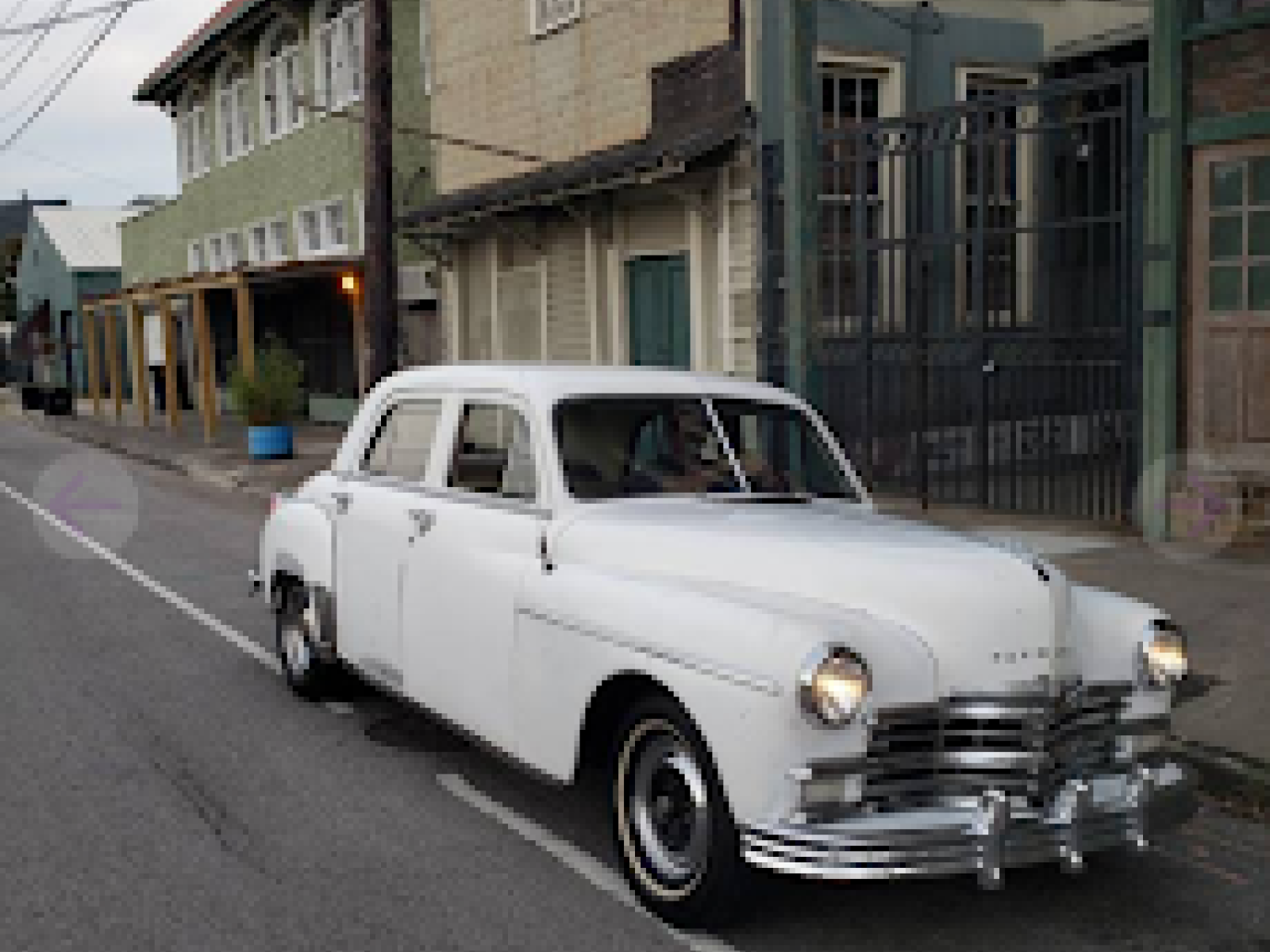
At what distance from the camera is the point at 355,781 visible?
5.61 metres

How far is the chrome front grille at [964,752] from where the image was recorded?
3793 millimetres

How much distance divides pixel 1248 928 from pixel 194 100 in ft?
115

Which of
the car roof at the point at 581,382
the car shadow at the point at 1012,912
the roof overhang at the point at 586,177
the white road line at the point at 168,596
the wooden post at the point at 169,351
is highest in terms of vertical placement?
the roof overhang at the point at 586,177

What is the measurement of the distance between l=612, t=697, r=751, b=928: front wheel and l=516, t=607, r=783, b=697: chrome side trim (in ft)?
0.51

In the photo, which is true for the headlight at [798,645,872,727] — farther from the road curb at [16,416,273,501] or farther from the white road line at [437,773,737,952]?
the road curb at [16,416,273,501]

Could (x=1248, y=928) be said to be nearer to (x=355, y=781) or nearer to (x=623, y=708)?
(x=623, y=708)

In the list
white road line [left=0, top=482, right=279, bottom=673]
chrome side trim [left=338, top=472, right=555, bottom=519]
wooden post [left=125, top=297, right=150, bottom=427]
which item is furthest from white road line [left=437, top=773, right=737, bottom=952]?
wooden post [left=125, top=297, right=150, bottom=427]

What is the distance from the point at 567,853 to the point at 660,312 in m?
11.7

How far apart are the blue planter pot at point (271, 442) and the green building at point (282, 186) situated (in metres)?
2.30

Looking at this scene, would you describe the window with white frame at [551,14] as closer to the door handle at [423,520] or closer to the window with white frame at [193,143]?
the door handle at [423,520]

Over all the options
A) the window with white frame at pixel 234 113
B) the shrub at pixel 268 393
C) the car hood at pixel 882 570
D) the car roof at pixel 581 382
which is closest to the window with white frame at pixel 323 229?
the window with white frame at pixel 234 113

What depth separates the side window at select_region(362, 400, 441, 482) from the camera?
586 centimetres

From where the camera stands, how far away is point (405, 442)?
240 inches

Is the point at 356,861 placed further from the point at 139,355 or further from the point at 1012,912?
the point at 139,355
